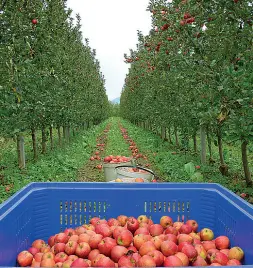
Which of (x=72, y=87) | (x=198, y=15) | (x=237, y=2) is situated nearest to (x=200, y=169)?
(x=198, y=15)

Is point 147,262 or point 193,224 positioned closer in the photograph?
point 147,262

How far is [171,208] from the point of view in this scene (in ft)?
9.32

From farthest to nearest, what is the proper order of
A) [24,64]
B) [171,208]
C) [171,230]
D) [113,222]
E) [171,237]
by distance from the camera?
[24,64]
[171,208]
[113,222]
[171,230]
[171,237]

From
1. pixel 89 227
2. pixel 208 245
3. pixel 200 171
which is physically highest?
pixel 89 227

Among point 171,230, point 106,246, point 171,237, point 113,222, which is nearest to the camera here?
point 106,246

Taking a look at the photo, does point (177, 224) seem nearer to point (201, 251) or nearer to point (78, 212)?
point (201, 251)

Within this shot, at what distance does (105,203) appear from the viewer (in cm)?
279

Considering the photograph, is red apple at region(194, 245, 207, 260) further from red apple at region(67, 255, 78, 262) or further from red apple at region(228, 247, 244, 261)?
red apple at region(67, 255, 78, 262)

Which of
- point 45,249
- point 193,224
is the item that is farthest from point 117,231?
point 193,224

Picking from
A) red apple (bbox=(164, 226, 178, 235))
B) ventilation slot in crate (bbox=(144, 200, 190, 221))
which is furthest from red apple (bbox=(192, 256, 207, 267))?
ventilation slot in crate (bbox=(144, 200, 190, 221))

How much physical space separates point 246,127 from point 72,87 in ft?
37.4

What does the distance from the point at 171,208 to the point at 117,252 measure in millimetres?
748

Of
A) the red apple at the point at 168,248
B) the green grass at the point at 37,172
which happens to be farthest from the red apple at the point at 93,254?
the green grass at the point at 37,172

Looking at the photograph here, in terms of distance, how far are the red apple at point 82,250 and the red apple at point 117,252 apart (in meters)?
0.20
